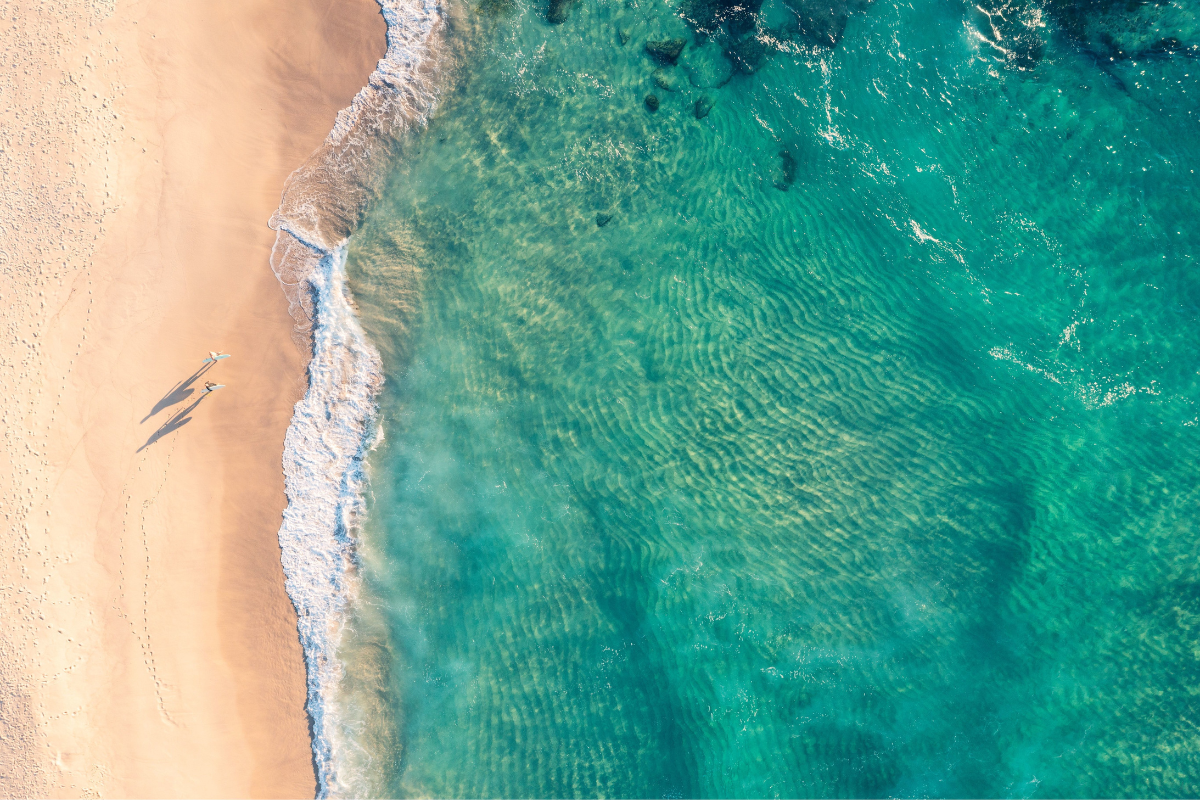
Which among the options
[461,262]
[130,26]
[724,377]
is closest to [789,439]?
[724,377]

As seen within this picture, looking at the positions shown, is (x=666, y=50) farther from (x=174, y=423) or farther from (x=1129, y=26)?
(x=174, y=423)

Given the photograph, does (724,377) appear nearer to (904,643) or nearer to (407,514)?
(904,643)

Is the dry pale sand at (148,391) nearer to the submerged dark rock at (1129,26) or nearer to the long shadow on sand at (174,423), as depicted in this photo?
the long shadow on sand at (174,423)

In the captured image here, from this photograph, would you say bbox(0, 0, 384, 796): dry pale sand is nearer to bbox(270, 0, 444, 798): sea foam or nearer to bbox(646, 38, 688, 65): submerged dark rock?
bbox(270, 0, 444, 798): sea foam

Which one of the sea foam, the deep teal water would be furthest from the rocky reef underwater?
the sea foam

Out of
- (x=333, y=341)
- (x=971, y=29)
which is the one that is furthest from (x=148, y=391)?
(x=971, y=29)

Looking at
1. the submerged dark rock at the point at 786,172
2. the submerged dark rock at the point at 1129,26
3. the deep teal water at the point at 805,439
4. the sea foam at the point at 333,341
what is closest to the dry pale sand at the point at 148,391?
the sea foam at the point at 333,341
